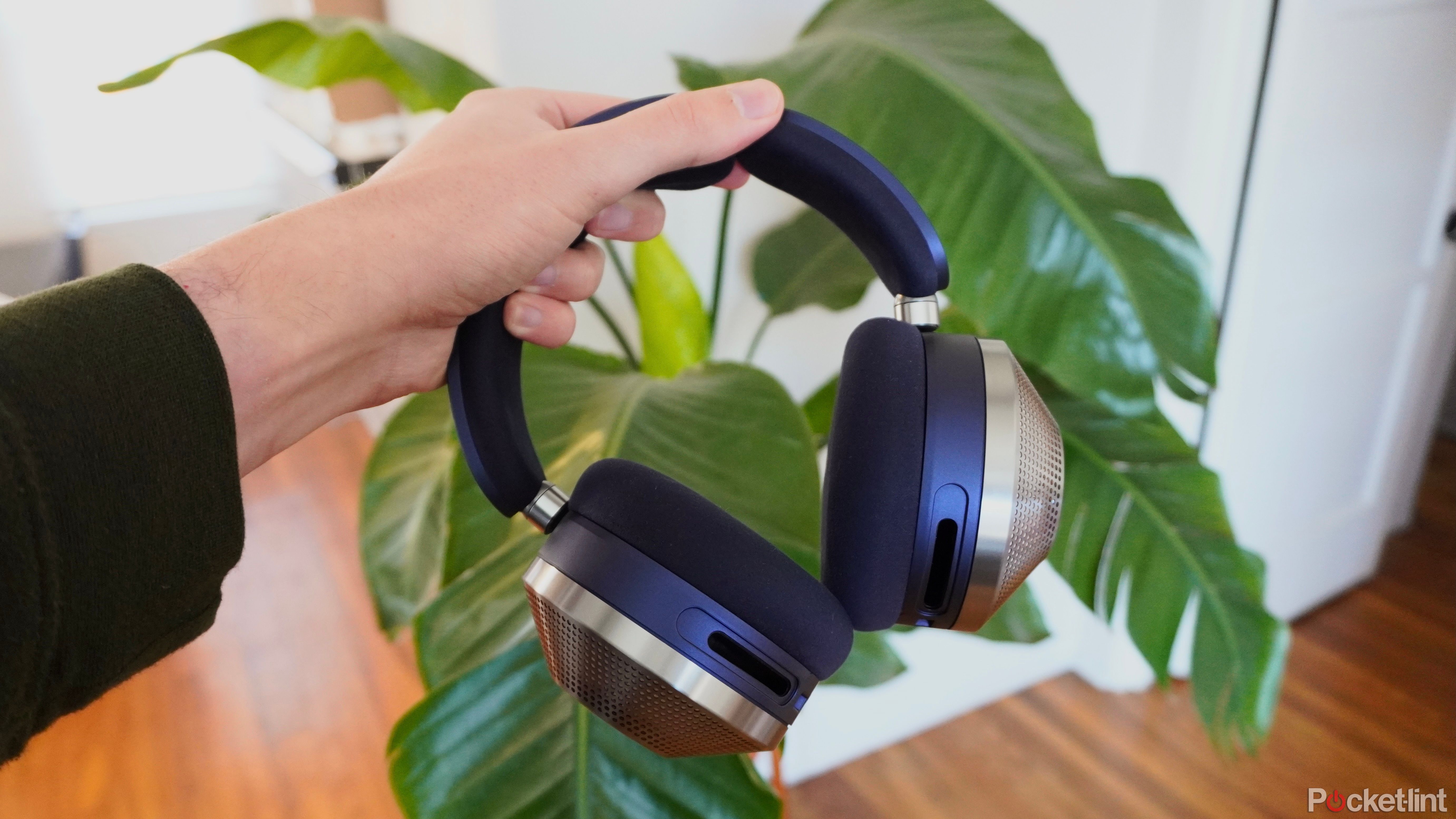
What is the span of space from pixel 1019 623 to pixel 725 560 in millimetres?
699

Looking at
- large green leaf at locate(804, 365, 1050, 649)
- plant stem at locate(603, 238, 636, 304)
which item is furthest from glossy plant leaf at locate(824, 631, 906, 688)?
plant stem at locate(603, 238, 636, 304)

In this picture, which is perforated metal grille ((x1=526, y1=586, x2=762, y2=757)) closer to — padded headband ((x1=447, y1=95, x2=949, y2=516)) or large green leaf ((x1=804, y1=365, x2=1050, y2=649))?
padded headband ((x1=447, y1=95, x2=949, y2=516))

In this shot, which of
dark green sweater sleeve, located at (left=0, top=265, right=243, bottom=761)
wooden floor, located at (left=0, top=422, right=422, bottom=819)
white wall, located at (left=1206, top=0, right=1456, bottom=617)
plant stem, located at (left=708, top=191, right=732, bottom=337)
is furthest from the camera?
wooden floor, located at (left=0, top=422, right=422, bottom=819)

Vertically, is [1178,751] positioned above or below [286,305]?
below

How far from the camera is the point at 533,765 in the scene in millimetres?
665

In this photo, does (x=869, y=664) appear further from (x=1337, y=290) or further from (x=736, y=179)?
(x=1337, y=290)

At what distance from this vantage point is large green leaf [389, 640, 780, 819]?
2.15 ft

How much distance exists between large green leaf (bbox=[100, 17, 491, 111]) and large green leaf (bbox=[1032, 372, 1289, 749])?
67cm

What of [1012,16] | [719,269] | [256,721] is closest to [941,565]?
[719,269]

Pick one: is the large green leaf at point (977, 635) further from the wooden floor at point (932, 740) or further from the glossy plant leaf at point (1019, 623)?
the wooden floor at point (932, 740)

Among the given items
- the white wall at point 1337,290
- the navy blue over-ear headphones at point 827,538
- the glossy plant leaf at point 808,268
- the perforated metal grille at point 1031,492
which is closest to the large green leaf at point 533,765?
the navy blue over-ear headphones at point 827,538

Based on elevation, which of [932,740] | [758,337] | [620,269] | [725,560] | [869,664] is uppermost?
[725,560]

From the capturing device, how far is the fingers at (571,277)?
2.20 ft

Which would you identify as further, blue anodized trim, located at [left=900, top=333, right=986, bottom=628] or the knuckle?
the knuckle
